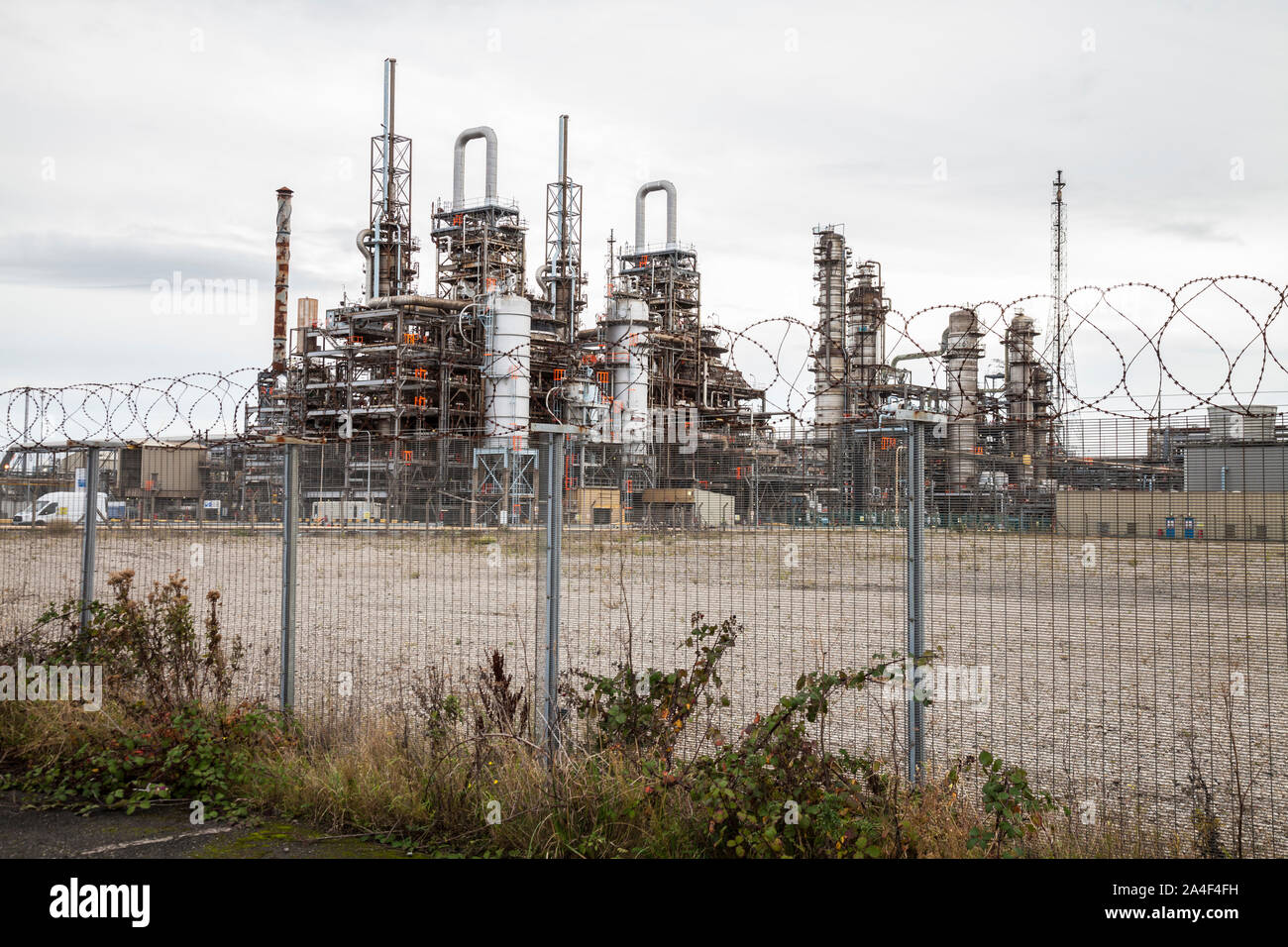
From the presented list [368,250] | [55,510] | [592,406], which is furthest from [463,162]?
[55,510]

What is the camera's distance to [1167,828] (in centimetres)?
588

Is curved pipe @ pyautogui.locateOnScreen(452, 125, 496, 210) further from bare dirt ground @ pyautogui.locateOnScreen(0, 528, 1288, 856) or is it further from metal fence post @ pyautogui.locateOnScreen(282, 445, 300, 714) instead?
metal fence post @ pyautogui.locateOnScreen(282, 445, 300, 714)

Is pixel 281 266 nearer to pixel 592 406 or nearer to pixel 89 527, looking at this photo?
pixel 592 406

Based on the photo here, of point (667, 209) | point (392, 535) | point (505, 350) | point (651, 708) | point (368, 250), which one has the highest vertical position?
point (667, 209)

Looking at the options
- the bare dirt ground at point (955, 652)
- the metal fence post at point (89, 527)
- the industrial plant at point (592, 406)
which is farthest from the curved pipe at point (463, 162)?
the metal fence post at point (89, 527)

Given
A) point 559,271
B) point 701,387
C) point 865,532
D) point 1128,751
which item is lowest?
point 1128,751

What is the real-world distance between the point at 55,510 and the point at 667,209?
51.2 m

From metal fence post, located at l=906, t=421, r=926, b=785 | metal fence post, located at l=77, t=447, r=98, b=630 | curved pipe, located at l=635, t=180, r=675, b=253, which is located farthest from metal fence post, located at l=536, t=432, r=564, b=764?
curved pipe, located at l=635, t=180, r=675, b=253

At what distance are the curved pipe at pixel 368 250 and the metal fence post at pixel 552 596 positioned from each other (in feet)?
167

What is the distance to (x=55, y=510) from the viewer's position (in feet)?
36.7

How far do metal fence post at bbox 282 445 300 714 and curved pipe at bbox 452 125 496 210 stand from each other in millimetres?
46889
